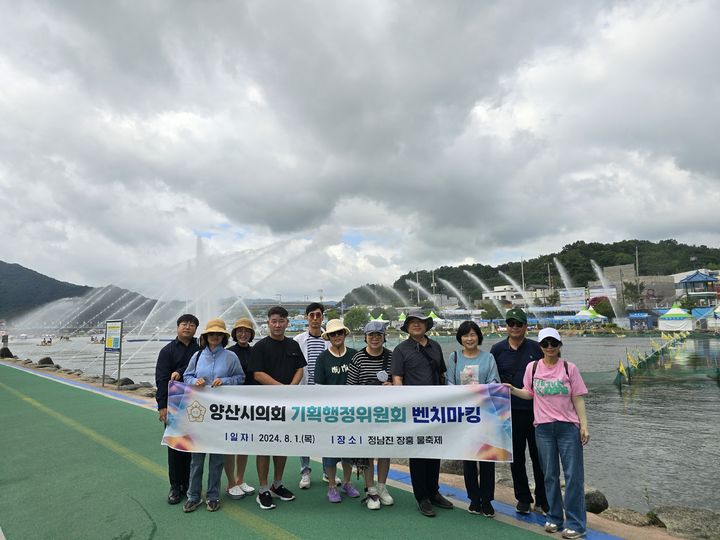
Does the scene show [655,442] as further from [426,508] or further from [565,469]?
[426,508]

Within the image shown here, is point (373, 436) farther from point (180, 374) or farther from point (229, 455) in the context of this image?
point (180, 374)

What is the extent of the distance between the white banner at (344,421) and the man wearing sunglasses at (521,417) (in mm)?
212

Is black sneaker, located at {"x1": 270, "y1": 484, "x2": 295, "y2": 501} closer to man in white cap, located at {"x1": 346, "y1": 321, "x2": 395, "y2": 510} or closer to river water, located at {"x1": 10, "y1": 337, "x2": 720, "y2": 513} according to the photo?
man in white cap, located at {"x1": 346, "y1": 321, "x2": 395, "y2": 510}

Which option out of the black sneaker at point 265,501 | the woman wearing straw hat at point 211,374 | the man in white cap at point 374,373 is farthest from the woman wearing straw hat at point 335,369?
the woman wearing straw hat at point 211,374

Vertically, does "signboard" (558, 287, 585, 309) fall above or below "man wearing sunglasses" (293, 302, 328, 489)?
above

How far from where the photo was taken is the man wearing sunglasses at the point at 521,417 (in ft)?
15.4

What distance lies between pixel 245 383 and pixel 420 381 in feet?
7.02

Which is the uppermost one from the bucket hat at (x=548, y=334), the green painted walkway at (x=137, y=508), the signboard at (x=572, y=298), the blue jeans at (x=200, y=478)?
the signboard at (x=572, y=298)

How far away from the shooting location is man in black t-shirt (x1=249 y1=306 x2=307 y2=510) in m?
5.15

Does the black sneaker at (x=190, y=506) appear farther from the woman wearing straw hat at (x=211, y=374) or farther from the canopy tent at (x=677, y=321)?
the canopy tent at (x=677, y=321)

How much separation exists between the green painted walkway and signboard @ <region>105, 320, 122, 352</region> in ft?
24.4

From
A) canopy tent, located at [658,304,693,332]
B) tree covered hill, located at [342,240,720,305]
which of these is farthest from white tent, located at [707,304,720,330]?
tree covered hill, located at [342,240,720,305]

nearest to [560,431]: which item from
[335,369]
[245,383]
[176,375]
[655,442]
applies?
[335,369]

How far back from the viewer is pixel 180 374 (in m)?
5.22
